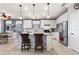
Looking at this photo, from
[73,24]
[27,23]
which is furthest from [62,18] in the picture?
[27,23]

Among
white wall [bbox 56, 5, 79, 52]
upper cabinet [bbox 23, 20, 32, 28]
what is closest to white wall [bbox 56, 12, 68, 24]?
white wall [bbox 56, 5, 79, 52]

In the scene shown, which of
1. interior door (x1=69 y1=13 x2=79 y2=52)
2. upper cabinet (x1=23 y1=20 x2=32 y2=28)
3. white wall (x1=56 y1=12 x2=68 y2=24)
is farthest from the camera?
interior door (x1=69 y1=13 x2=79 y2=52)

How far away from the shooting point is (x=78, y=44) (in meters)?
3.27

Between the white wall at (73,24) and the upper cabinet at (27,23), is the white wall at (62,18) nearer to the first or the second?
the white wall at (73,24)

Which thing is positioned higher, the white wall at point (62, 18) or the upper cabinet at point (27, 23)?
the white wall at point (62, 18)

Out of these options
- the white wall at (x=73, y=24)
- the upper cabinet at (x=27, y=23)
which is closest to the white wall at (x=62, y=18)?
the white wall at (x=73, y=24)

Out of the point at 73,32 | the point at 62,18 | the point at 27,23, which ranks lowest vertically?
the point at 73,32

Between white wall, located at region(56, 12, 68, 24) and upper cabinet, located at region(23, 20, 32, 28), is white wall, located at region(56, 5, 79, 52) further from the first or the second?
upper cabinet, located at region(23, 20, 32, 28)

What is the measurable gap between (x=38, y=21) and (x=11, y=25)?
732 mm

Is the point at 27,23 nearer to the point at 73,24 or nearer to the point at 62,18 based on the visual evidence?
the point at 62,18

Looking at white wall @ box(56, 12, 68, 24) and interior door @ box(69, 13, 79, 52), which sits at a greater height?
white wall @ box(56, 12, 68, 24)

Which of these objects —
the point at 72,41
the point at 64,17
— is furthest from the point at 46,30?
the point at 72,41

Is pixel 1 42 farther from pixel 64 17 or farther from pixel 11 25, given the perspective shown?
pixel 64 17

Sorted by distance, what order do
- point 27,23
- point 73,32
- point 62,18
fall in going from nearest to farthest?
point 27,23 → point 62,18 → point 73,32
